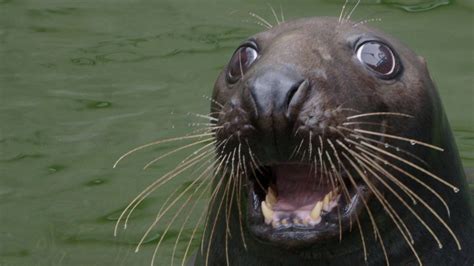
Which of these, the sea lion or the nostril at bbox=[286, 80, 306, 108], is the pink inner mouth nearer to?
the sea lion

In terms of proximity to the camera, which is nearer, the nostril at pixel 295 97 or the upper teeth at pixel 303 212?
the nostril at pixel 295 97

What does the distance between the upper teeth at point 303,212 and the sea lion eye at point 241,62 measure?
1.81 ft

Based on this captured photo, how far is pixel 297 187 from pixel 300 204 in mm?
92

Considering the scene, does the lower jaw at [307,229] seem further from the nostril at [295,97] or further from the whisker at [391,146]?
the nostril at [295,97]

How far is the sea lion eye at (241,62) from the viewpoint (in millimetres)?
5340

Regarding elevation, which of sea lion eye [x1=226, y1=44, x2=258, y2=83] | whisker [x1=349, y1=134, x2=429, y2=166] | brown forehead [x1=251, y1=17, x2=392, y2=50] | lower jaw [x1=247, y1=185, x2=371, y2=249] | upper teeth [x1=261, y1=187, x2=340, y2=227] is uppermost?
brown forehead [x1=251, y1=17, x2=392, y2=50]

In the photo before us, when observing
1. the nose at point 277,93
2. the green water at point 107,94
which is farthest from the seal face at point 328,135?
the green water at point 107,94

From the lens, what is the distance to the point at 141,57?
9641mm

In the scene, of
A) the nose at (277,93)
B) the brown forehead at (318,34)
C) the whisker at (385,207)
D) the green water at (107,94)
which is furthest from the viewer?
the green water at (107,94)

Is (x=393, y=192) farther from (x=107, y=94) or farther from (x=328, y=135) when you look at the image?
(x=107, y=94)

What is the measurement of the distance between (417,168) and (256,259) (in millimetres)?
729

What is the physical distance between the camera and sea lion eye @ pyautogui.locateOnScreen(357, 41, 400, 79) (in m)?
5.28

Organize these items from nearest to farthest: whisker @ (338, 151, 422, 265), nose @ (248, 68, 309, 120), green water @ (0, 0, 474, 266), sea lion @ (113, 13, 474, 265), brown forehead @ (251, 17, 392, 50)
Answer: nose @ (248, 68, 309, 120)
sea lion @ (113, 13, 474, 265)
whisker @ (338, 151, 422, 265)
brown forehead @ (251, 17, 392, 50)
green water @ (0, 0, 474, 266)

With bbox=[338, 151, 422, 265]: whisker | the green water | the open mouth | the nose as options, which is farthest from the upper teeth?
the green water
